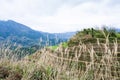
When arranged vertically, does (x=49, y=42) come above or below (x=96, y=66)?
above

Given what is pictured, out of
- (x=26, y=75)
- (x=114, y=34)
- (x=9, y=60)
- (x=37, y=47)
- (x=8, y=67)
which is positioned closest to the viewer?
(x=26, y=75)

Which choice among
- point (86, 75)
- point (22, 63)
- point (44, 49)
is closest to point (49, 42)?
point (44, 49)

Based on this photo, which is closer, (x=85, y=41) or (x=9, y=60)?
(x=9, y=60)

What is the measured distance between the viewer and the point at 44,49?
10.8 metres

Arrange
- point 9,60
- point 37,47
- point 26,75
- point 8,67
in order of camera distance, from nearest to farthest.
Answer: point 26,75, point 8,67, point 9,60, point 37,47

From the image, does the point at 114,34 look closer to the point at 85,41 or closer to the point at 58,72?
the point at 85,41

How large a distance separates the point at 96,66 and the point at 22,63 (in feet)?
6.60

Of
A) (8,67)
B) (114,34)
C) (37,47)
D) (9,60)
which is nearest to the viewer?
(8,67)

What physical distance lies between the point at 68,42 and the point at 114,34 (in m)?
1.54

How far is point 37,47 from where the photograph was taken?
37.9ft

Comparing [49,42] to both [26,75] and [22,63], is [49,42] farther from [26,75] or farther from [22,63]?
[26,75]

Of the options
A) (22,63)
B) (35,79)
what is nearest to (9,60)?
(22,63)

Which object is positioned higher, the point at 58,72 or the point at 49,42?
the point at 49,42

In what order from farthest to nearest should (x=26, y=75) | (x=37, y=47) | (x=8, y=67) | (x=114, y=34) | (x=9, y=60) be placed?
(x=114, y=34) → (x=37, y=47) → (x=9, y=60) → (x=8, y=67) → (x=26, y=75)
